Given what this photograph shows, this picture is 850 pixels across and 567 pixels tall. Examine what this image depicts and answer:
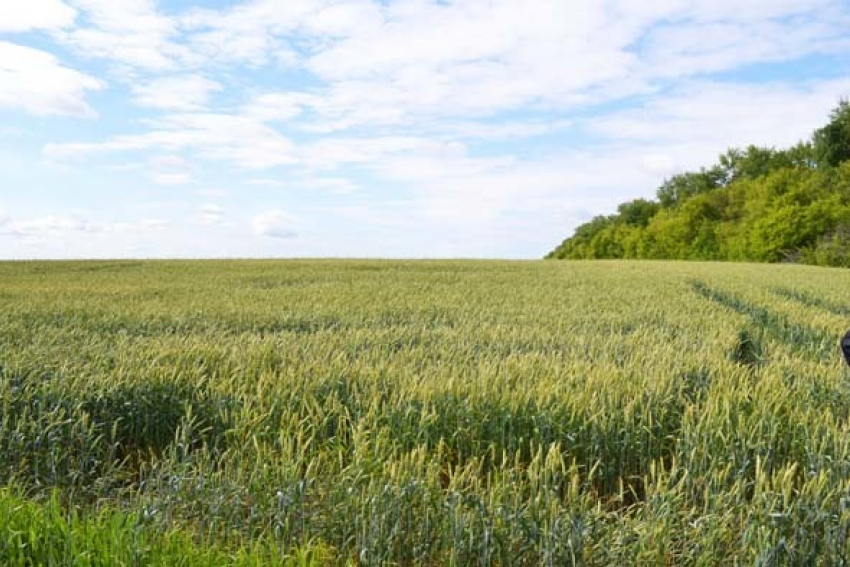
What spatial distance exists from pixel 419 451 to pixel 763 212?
5683 cm

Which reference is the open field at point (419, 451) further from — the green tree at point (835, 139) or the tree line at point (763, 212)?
the green tree at point (835, 139)

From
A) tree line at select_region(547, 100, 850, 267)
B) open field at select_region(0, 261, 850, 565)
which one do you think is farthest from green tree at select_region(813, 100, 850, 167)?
open field at select_region(0, 261, 850, 565)

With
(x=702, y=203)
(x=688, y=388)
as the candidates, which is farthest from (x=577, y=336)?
(x=702, y=203)

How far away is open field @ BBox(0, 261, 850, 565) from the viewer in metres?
2.94

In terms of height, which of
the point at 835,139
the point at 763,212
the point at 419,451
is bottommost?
the point at 419,451

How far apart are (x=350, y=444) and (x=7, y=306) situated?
9.02m

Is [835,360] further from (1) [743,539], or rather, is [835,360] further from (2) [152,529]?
(2) [152,529]

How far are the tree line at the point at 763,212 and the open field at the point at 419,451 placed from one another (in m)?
47.3

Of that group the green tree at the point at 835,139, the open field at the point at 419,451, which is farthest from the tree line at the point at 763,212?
the open field at the point at 419,451

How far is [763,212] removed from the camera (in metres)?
53.7

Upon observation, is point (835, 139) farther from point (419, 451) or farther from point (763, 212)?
point (419, 451)

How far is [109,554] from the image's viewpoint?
2.62m

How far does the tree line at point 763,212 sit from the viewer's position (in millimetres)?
48844

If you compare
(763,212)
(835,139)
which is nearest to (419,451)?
(763,212)
